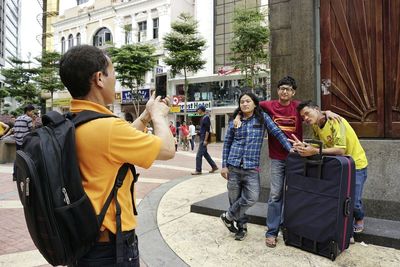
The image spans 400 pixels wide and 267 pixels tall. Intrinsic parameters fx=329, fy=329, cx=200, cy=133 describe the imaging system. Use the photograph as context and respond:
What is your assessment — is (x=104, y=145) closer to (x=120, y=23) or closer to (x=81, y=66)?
(x=81, y=66)

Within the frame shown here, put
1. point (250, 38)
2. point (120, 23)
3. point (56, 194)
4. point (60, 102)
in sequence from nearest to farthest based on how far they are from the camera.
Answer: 1. point (56, 194)
2. point (250, 38)
3. point (120, 23)
4. point (60, 102)

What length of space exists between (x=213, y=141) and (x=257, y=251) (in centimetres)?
2417

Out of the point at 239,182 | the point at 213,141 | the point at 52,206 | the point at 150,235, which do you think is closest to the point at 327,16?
the point at 239,182

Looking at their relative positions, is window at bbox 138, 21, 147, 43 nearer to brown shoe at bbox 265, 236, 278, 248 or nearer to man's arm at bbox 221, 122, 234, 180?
man's arm at bbox 221, 122, 234, 180

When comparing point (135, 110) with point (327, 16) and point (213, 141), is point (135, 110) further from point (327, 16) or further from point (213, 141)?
point (327, 16)

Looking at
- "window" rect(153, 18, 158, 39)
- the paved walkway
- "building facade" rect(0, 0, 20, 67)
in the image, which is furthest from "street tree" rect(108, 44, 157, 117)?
"building facade" rect(0, 0, 20, 67)

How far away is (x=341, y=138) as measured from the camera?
3400 millimetres

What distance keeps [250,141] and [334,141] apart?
0.88 m

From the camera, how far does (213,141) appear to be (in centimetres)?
2766

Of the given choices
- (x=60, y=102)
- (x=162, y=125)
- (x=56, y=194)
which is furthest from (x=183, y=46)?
(x=56, y=194)

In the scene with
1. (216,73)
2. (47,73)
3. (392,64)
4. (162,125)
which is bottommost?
(162,125)

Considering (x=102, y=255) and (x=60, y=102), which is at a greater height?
(x=60, y=102)

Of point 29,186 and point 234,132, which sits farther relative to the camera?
point 234,132

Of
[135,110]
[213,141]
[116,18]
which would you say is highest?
[116,18]
